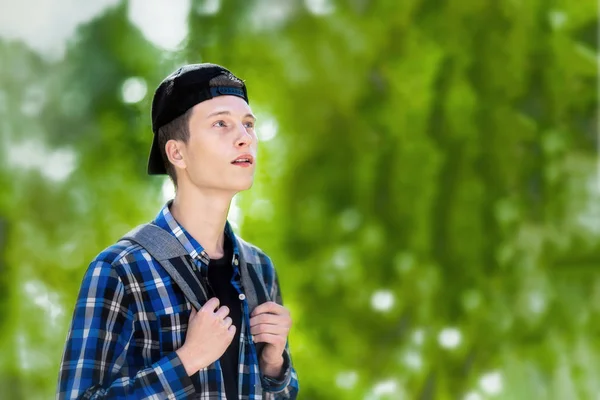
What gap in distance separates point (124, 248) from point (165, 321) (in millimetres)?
106

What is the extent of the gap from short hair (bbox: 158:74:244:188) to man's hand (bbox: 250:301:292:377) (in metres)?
0.22

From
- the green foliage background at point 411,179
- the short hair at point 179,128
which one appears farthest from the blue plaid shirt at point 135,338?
the green foliage background at point 411,179

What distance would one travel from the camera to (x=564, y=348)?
2982 mm

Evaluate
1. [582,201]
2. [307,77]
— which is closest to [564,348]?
[582,201]

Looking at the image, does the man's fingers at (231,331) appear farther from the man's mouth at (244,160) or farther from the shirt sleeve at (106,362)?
the man's mouth at (244,160)

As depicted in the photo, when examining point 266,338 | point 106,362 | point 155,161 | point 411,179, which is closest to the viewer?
point 106,362

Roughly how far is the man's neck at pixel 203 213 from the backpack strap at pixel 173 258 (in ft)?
0.12

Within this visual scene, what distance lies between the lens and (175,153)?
1046 mm

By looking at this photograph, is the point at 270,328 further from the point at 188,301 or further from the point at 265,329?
the point at 188,301

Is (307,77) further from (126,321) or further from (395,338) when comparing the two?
(126,321)

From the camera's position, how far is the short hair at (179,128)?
3.41 ft

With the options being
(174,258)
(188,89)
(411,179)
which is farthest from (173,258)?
(411,179)

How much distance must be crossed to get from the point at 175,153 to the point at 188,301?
209 mm

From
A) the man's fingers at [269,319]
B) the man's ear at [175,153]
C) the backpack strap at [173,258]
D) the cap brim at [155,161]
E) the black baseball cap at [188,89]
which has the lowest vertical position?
the man's fingers at [269,319]
